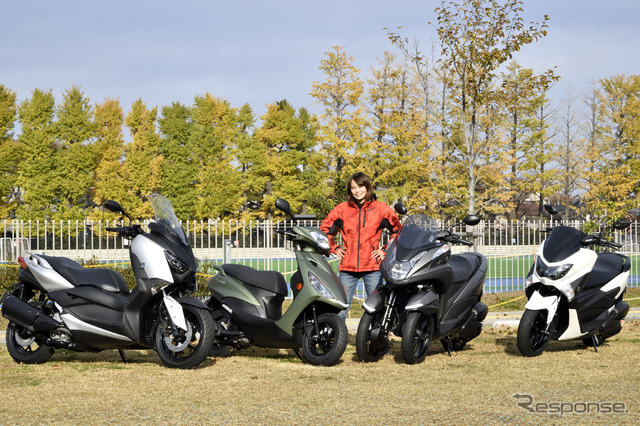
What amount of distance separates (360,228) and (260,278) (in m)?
1.11

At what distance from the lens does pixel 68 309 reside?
21.1ft

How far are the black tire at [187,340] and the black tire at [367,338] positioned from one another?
4.25ft

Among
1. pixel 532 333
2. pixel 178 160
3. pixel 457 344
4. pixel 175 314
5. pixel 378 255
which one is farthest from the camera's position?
pixel 178 160

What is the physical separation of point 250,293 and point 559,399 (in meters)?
2.98

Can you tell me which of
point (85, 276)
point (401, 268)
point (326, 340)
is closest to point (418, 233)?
point (401, 268)

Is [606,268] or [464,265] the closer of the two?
[464,265]

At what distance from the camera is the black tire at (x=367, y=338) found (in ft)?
21.5

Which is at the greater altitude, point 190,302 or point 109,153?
point 109,153

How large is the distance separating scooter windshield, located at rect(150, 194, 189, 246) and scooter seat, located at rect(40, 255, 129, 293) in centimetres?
69

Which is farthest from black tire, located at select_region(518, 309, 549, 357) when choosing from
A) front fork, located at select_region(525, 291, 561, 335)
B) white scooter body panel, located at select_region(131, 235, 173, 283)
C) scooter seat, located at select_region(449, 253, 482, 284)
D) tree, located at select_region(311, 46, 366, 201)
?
tree, located at select_region(311, 46, 366, 201)

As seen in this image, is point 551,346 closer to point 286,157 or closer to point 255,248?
point 255,248

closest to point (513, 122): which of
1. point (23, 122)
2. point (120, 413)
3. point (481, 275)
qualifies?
point (23, 122)

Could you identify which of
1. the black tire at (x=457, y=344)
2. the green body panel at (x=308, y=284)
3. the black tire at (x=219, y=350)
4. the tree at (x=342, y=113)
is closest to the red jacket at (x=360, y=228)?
the green body panel at (x=308, y=284)

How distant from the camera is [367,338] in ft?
21.6
